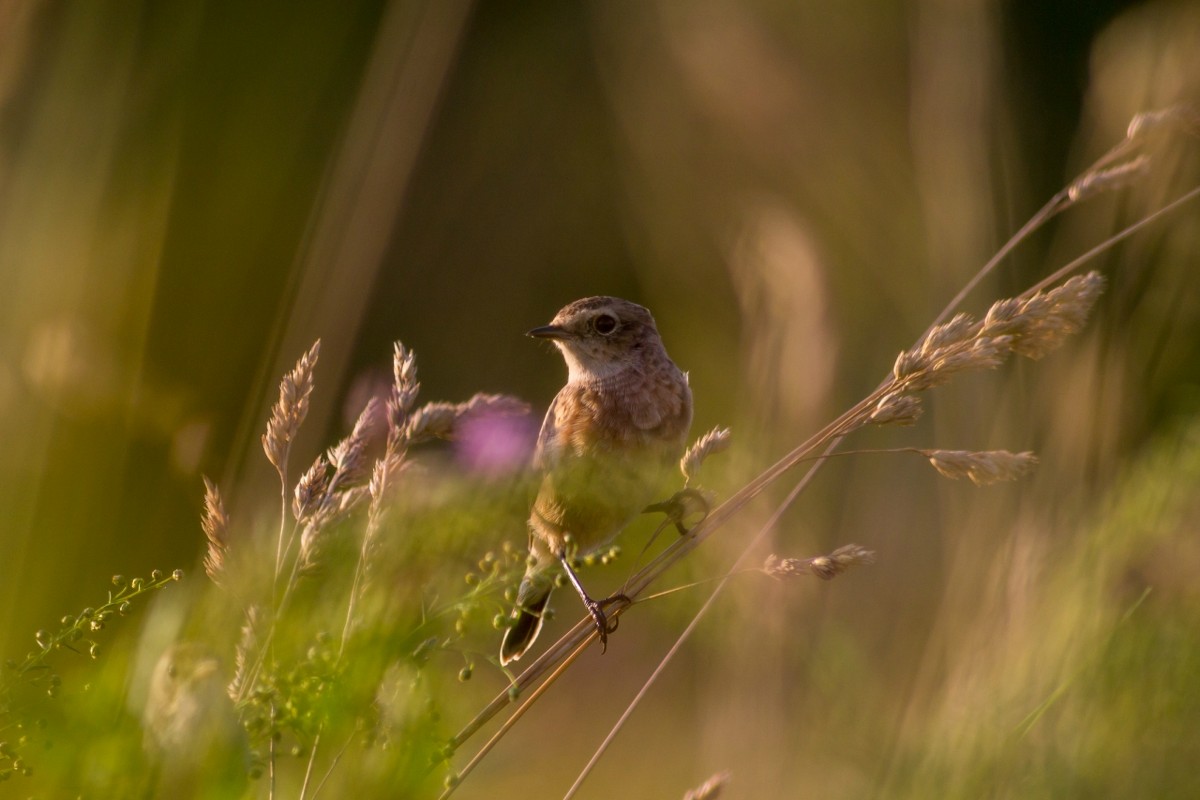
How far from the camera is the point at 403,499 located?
1.30m

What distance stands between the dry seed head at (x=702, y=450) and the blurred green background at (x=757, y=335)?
229mm

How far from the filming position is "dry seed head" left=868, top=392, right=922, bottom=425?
5.77 ft

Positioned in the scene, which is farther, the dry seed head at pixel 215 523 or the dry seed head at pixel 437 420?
the dry seed head at pixel 437 420

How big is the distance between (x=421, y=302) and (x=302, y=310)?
434 cm

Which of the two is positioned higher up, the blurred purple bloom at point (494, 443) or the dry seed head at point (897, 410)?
the dry seed head at point (897, 410)

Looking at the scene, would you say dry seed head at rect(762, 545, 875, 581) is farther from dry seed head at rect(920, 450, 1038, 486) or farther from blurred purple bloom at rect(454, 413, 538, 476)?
blurred purple bloom at rect(454, 413, 538, 476)

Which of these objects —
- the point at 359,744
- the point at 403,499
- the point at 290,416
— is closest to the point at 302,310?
the point at 290,416

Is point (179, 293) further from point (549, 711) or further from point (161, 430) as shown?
point (549, 711)

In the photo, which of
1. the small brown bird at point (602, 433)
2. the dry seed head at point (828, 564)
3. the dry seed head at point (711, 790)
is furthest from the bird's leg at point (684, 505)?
the dry seed head at point (711, 790)

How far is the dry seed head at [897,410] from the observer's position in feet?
5.77

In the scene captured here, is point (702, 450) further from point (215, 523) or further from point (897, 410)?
point (215, 523)

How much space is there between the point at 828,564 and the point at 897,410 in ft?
1.07

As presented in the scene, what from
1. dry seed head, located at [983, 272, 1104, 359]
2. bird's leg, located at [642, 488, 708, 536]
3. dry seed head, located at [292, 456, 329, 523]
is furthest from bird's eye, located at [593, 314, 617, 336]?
dry seed head, located at [292, 456, 329, 523]

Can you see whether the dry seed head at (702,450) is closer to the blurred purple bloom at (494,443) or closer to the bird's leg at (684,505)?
the bird's leg at (684,505)
